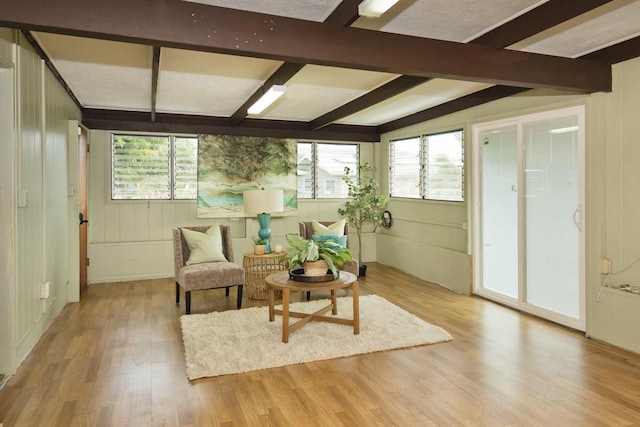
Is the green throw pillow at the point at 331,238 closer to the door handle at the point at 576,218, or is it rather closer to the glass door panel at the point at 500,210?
the glass door panel at the point at 500,210

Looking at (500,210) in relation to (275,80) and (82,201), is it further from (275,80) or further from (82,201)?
(82,201)

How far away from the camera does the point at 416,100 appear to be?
5.61 m

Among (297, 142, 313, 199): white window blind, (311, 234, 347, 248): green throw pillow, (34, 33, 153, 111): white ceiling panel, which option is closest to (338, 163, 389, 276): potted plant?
(297, 142, 313, 199): white window blind

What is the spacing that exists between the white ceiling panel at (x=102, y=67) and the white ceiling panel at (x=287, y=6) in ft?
4.05

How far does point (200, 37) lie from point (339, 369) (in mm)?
2349

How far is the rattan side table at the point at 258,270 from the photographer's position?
517 centimetres

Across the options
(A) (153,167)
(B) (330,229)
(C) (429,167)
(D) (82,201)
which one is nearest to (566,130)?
(C) (429,167)

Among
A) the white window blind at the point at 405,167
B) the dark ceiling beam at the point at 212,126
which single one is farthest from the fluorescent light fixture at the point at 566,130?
the dark ceiling beam at the point at 212,126

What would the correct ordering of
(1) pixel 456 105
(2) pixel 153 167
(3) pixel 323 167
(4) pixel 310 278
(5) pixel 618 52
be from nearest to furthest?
(5) pixel 618 52 → (4) pixel 310 278 → (1) pixel 456 105 → (2) pixel 153 167 → (3) pixel 323 167

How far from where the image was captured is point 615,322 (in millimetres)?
3619

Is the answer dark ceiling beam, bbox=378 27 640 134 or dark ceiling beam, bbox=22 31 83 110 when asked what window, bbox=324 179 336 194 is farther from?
dark ceiling beam, bbox=22 31 83 110

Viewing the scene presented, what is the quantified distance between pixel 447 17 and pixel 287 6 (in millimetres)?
1041

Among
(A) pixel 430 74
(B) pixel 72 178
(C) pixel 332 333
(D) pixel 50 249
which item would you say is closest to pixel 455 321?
(C) pixel 332 333

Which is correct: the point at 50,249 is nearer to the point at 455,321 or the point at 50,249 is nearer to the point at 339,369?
the point at 339,369
